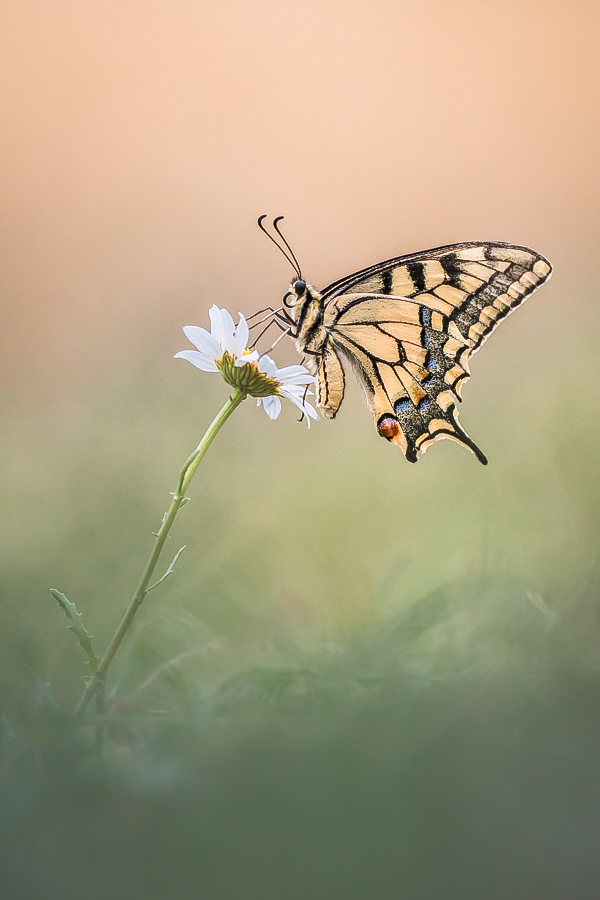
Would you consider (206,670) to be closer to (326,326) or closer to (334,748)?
(334,748)

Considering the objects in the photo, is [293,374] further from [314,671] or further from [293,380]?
[314,671]

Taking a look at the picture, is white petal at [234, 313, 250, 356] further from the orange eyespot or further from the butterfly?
the orange eyespot

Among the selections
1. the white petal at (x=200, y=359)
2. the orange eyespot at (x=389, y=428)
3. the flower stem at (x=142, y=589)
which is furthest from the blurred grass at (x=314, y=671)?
the white petal at (x=200, y=359)

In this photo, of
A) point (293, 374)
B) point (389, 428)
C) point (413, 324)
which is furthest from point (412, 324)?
point (293, 374)

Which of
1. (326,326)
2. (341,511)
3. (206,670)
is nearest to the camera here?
(206,670)

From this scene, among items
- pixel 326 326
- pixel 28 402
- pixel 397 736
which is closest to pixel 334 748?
pixel 397 736

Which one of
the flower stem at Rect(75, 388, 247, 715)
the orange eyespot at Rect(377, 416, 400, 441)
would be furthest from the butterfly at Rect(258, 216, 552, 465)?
the flower stem at Rect(75, 388, 247, 715)
